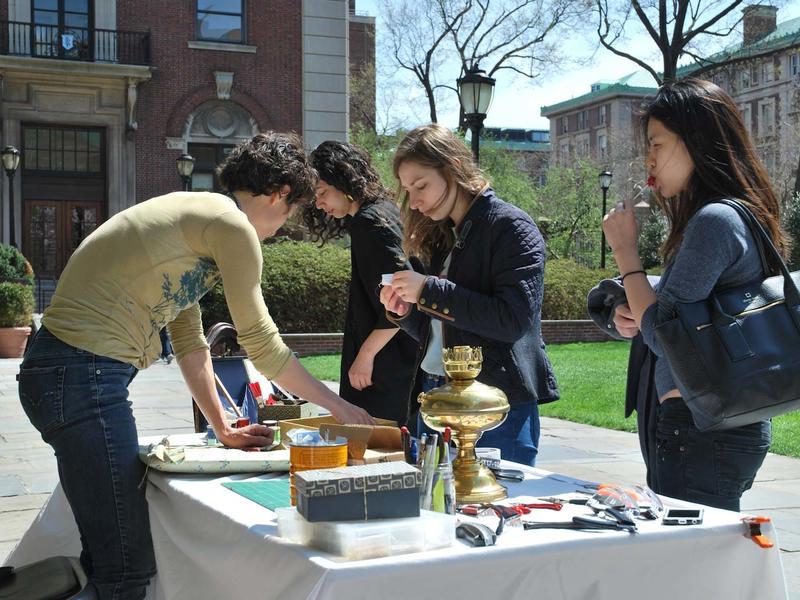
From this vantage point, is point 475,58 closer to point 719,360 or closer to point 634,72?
point 719,360

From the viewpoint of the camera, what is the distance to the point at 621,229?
9.01 feet

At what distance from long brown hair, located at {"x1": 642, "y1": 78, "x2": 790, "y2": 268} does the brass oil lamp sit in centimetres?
77

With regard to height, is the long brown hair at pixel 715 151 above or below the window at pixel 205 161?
below

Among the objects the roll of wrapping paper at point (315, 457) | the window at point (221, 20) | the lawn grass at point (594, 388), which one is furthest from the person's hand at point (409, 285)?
the window at point (221, 20)

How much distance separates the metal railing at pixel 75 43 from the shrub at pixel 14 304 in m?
10.1

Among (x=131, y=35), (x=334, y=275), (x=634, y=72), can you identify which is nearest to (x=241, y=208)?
(x=334, y=275)

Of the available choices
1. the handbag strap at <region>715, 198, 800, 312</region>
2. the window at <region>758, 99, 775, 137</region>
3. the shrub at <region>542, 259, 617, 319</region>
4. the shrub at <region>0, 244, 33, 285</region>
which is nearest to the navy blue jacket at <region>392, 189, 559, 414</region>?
the handbag strap at <region>715, 198, 800, 312</region>

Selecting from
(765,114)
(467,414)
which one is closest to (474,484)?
(467,414)

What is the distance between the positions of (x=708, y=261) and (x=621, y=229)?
32 cm

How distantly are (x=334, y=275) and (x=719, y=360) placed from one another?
17.3 m

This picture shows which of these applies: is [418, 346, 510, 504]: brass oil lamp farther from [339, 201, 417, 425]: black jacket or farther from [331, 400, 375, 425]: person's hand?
[339, 201, 417, 425]: black jacket

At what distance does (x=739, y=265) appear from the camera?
8.30 feet

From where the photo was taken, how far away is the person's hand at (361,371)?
4.13m

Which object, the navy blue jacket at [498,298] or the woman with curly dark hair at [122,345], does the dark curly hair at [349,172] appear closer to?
the navy blue jacket at [498,298]
